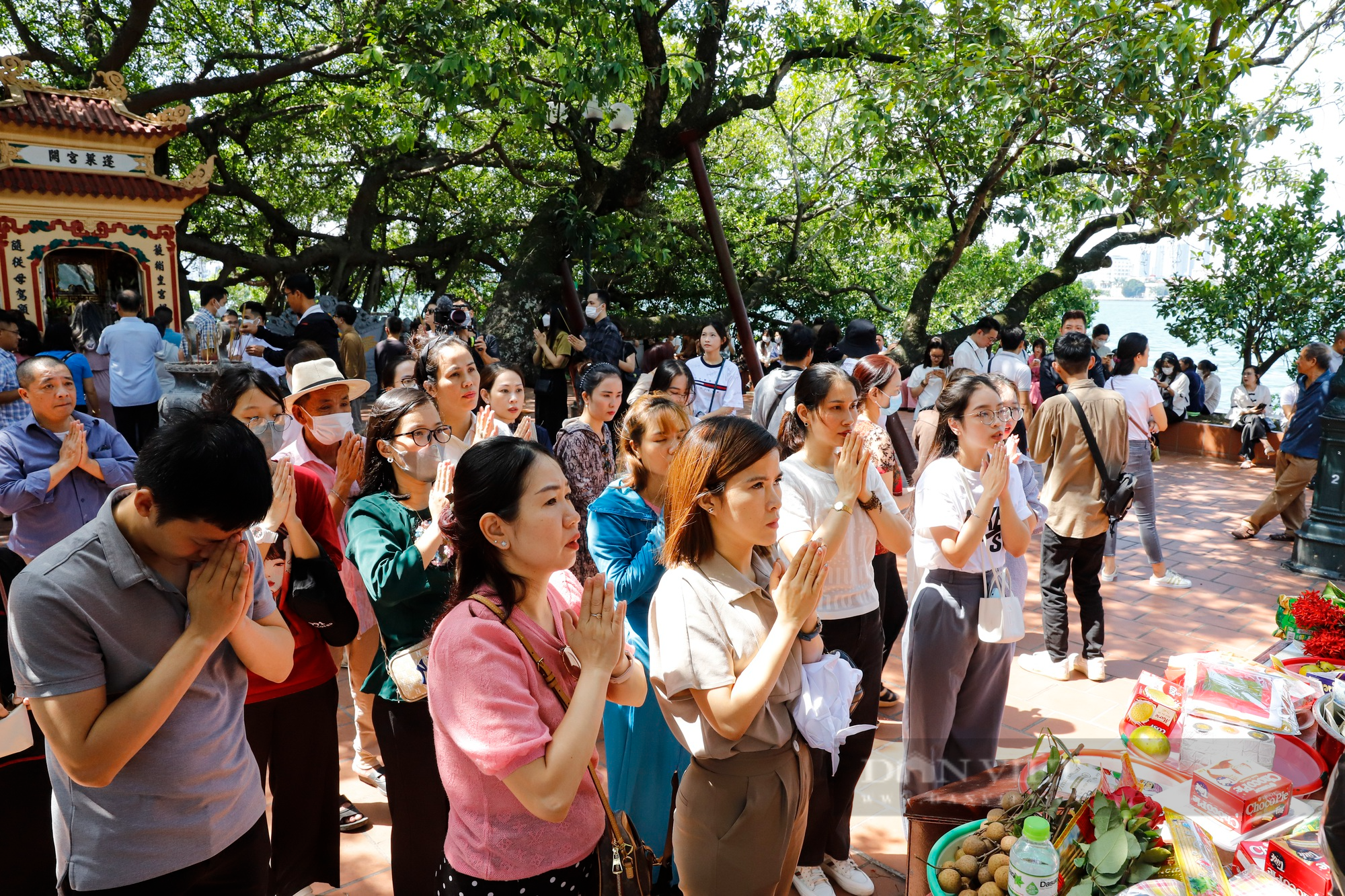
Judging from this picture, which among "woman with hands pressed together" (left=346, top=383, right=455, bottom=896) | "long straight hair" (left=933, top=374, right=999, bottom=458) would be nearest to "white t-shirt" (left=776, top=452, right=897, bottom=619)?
"long straight hair" (left=933, top=374, right=999, bottom=458)

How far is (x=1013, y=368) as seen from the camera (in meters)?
7.38

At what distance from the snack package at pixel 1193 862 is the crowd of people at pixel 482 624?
2.49 ft

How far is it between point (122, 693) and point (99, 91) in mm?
13010

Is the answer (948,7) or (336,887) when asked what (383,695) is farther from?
(948,7)

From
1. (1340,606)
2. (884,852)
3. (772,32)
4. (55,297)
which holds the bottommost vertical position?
(884,852)

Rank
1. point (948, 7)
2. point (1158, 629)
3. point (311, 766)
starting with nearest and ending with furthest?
point (311, 766), point (1158, 629), point (948, 7)

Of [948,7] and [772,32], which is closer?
[948,7]

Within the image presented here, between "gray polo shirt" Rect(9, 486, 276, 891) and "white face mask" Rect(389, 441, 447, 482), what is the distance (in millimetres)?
820

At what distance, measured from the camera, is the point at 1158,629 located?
528 centimetres

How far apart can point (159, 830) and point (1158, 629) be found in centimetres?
536

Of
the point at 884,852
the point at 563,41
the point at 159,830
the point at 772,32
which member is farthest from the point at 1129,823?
the point at 772,32

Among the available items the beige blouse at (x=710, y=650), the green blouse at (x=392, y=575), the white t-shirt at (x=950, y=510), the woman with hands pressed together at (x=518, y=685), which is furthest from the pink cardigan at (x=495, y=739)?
the white t-shirt at (x=950, y=510)

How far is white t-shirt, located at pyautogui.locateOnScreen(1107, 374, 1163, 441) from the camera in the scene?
234 inches

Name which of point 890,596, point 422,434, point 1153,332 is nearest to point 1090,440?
point 890,596
